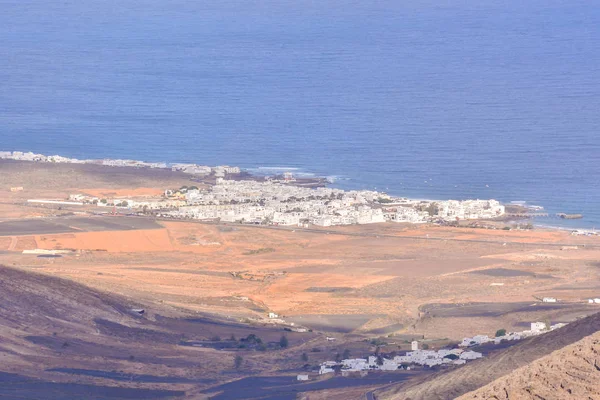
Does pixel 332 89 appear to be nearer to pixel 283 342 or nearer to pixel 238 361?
pixel 283 342

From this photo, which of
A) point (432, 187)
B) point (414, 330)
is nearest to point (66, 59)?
point (432, 187)

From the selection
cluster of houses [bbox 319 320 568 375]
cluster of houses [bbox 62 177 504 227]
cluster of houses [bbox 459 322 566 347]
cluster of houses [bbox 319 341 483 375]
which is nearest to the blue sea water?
cluster of houses [bbox 62 177 504 227]

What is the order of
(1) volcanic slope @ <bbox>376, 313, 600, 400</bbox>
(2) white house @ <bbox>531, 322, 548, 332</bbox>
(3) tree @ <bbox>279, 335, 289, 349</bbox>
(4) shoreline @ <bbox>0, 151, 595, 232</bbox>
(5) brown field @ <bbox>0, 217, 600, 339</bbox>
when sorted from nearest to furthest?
(1) volcanic slope @ <bbox>376, 313, 600, 400</bbox>
(3) tree @ <bbox>279, 335, 289, 349</bbox>
(2) white house @ <bbox>531, 322, 548, 332</bbox>
(5) brown field @ <bbox>0, 217, 600, 339</bbox>
(4) shoreline @ <bbox>0, 151, 595, 232</bbox>

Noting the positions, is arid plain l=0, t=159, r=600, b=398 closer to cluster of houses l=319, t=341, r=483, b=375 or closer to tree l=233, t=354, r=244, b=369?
tree l=233, t=354, r=244, b=369

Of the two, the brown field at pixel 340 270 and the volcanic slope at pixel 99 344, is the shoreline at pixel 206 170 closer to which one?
the brown field at pixel 340 270

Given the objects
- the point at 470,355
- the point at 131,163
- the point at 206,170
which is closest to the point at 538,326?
the point at 470,355
